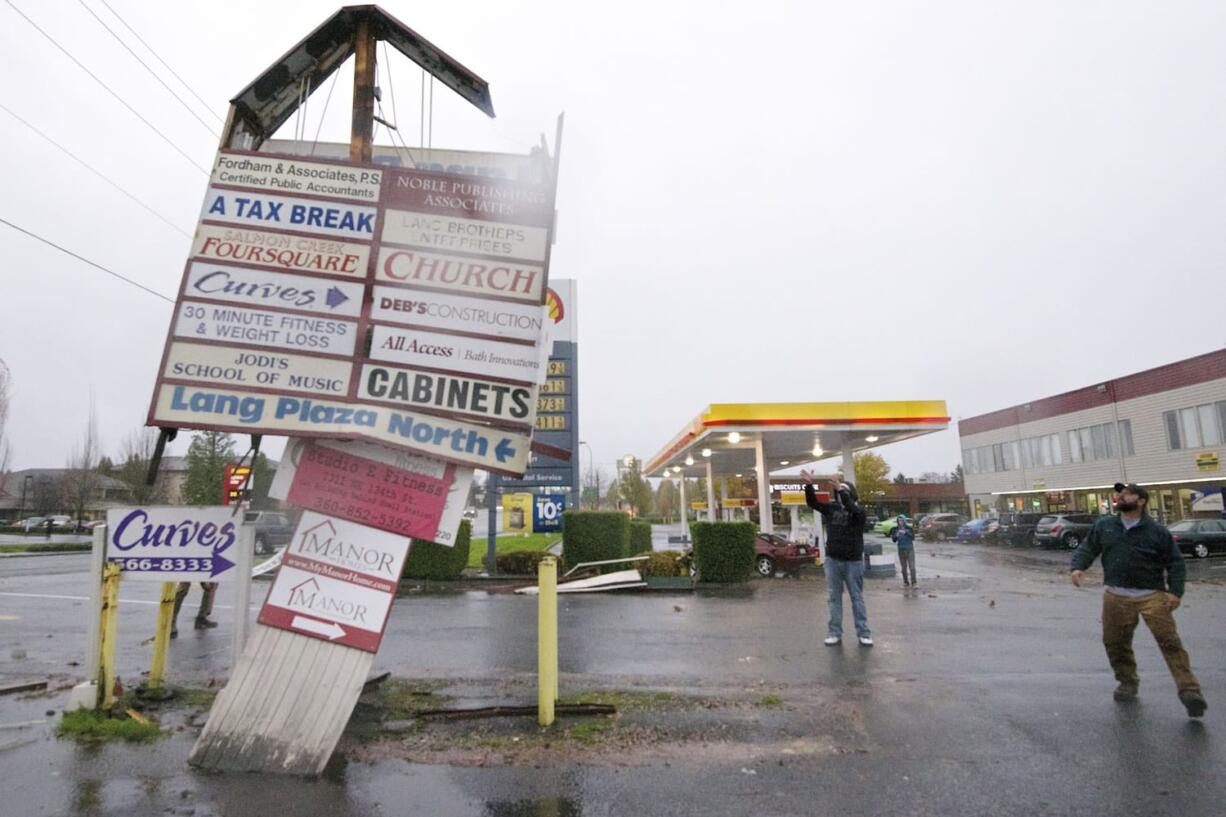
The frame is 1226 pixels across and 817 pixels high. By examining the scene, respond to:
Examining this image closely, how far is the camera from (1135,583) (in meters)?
5.66

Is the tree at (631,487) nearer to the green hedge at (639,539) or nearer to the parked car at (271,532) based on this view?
the parked car at (271,532)

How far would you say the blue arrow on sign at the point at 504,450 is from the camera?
16.4 ft

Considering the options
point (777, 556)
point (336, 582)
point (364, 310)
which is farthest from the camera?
point (777, 556)

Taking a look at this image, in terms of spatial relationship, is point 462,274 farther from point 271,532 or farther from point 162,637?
point 271,532

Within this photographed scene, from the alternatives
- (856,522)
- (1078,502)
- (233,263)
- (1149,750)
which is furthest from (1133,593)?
(1078,502)

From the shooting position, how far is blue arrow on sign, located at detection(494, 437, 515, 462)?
500cm

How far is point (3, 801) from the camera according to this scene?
12.7 ft

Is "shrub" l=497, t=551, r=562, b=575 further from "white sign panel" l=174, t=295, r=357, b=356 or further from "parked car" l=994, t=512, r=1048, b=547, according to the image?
"parked car" l=994, t=512, r=1048, b=547

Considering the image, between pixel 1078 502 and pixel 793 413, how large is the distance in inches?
1305

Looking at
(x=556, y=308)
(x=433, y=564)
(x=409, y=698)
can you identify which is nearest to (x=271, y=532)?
(x=433, y=564)

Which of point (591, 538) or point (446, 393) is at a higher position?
point (446, 393)

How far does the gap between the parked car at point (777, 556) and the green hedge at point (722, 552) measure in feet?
7.86

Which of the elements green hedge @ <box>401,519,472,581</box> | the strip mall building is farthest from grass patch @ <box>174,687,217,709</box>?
the strip mall building

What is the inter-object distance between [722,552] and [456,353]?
11.5m
